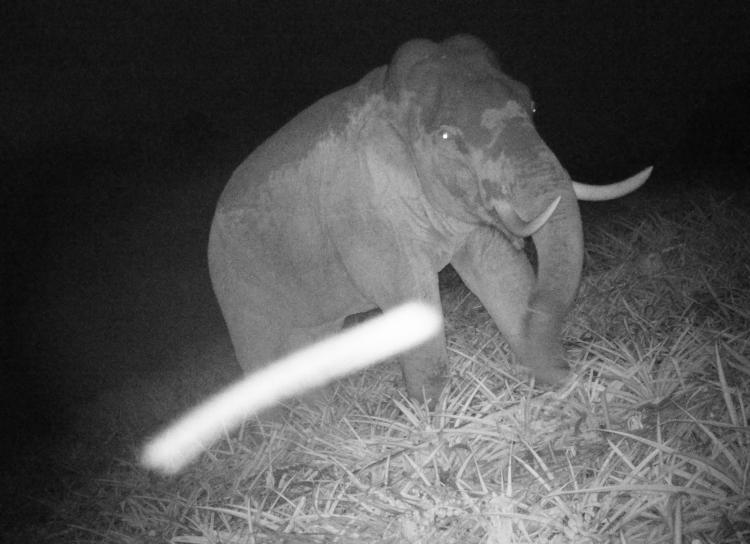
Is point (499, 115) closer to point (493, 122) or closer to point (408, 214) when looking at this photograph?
point (493, 122)

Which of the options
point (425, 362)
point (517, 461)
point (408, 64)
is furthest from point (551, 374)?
point (408, 64)

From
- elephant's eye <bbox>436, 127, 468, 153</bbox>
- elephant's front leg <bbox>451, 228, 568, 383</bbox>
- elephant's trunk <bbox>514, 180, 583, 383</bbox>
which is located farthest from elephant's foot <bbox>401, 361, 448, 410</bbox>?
elephant's eye <bbox>436, 127, 468, 153</bbox>

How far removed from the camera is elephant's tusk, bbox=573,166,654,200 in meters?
2.63

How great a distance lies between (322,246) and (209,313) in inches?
226

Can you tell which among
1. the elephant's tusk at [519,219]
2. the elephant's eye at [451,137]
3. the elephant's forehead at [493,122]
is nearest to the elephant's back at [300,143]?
the elephant's eye at [451,137]

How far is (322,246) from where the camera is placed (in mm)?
3824

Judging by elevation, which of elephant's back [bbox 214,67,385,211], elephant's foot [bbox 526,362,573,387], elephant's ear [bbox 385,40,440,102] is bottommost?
elephant's foot [bbox 526,362,573,387]

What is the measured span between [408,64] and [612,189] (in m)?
1.08

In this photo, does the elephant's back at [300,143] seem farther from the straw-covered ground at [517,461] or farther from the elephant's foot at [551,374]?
the elephant's foot at [551,374]

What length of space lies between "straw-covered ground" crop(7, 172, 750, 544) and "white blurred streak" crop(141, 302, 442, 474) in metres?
0.15

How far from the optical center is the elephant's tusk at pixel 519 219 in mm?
2484

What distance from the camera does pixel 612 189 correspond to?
9.11 feet

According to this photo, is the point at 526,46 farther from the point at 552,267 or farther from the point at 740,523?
the point at 740,523

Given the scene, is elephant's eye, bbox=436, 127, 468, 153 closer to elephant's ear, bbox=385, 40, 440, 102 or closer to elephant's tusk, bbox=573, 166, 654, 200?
elephant's ear, bbox=385, 40, 440, 102
